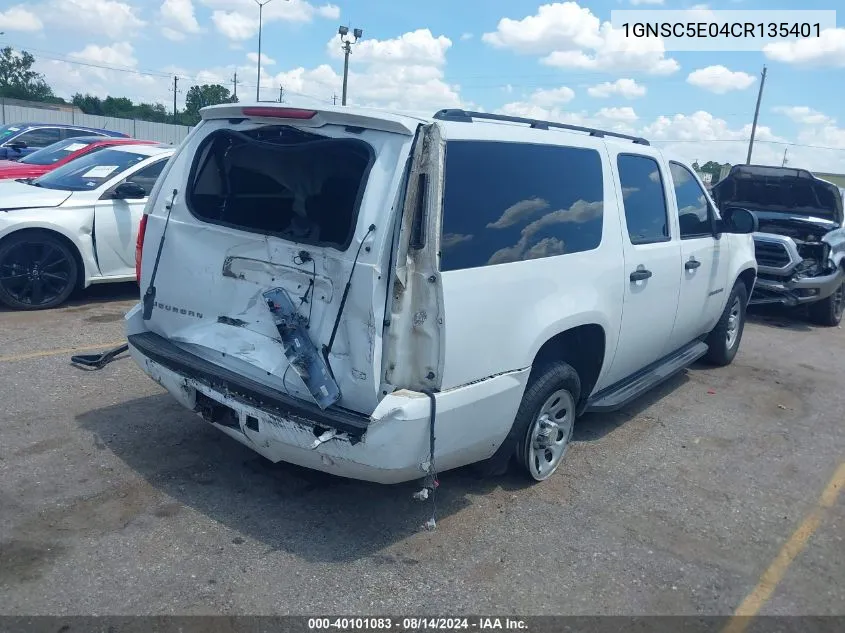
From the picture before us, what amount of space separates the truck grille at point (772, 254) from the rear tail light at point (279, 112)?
24.6 feet

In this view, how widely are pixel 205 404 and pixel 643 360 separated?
122 inches

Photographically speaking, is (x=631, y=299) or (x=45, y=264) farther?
(x=45, y=264)

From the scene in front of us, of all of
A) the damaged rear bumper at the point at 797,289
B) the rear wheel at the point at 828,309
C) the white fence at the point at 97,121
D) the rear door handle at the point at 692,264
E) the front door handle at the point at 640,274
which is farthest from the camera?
the white fence at the point at 97,121

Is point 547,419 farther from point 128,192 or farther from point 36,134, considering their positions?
point 36,134

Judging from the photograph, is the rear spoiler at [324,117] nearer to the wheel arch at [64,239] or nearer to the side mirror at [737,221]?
the side mirror at [737,221]

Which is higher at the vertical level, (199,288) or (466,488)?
(199,288)

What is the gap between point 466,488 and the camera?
429cm

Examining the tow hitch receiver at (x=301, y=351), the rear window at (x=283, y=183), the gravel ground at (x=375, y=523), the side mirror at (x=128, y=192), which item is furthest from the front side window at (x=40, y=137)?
the tow hitch receiver at (x=301, y=351)

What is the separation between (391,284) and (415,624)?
1417 millimetres

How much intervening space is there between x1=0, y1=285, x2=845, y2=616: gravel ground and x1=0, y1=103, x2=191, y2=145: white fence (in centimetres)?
3909

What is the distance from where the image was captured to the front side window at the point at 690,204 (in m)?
5.59

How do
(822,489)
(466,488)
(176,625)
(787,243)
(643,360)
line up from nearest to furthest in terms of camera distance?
(176,625) < (466,488) < (822,489) < (643,360) < (787,243)

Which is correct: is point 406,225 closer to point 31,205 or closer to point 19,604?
point 19,604

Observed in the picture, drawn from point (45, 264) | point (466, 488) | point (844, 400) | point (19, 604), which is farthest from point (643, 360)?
point (45, 264)
